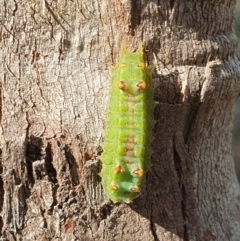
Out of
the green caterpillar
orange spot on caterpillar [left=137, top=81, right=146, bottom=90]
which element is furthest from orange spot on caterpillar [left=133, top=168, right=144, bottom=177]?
orange spot on caterpillar [left=137, top=81, right=146, bottom=90]

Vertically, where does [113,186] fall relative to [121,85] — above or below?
below

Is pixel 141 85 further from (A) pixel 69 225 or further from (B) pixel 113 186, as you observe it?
(A) pixel 69 225

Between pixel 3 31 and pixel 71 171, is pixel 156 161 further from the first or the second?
pixel 3 31

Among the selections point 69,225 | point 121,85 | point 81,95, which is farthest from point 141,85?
point 69,225

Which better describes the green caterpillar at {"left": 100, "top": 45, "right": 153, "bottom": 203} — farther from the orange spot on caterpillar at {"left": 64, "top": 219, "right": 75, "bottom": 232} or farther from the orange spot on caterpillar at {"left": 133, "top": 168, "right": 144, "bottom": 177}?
the orange spot on caterpillar at {"left": 64, "top": 219, "right": 75, "bottom": 232}

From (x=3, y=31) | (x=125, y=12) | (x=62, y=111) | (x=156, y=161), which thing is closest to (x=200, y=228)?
(x=156, y=161)

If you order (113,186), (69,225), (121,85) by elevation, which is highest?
(121,85)
